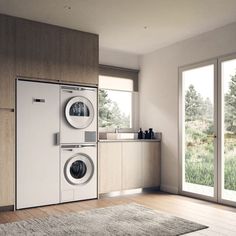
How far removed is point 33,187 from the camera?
3963 mm

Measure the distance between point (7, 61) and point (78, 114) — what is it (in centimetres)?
123

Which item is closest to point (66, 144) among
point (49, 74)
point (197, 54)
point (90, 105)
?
point (90, 105)

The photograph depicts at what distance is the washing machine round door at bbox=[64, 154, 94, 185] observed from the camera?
428cm

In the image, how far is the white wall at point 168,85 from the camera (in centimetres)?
450

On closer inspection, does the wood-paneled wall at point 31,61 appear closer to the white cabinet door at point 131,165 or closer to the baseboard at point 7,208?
the baseboard at point 7,208

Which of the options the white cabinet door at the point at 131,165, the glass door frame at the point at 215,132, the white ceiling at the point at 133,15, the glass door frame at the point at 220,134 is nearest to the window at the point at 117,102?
the white cabinet door at the point at 131,165

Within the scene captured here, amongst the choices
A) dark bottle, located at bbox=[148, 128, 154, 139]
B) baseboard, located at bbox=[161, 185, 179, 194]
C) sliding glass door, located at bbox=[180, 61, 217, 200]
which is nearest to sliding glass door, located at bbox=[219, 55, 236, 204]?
sliding glass door, located at bbox=[180, 61, 217, 200]

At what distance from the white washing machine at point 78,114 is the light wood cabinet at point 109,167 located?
0.92 ft

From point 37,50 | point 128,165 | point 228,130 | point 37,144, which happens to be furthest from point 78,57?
point 228,130

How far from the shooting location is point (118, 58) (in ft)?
18.3

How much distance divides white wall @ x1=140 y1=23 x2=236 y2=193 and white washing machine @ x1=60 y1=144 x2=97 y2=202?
1.38 metres

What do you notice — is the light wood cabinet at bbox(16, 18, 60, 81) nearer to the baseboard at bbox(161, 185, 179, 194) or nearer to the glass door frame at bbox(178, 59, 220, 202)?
the glass door frame at bbox(178, 59, 220, 202)

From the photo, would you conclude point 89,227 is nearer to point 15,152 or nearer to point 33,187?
point 33,187

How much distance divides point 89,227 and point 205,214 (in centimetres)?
150
